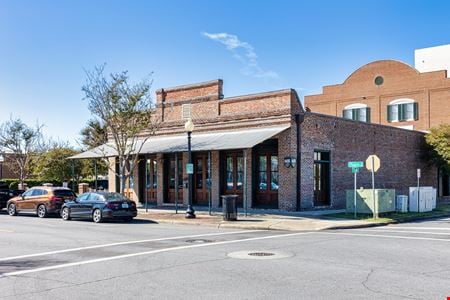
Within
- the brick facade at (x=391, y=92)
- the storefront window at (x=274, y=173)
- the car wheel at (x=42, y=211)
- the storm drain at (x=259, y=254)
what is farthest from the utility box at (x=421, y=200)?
the brick facade at (x=391, y=92)

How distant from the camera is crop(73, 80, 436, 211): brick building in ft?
77.4

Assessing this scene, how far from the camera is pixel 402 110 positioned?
4806cm

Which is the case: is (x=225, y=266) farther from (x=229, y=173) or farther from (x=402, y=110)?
(x=402, y=110)

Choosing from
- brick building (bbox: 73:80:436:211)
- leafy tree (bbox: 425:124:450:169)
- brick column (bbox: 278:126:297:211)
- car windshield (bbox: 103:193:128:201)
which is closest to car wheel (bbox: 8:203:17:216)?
brick building (bbox: 73:80:436:211)

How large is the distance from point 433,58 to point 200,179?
37015 millimetres

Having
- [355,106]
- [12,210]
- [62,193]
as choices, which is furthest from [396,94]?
[12,210]

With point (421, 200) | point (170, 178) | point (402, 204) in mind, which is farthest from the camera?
point (170, 178)

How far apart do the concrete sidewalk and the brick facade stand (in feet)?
90.0

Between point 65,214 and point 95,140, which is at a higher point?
point 95,140

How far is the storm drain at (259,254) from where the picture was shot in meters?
11.0

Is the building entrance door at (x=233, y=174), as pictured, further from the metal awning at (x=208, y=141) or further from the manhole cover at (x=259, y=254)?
the manhole cover at (x=259, y=254)

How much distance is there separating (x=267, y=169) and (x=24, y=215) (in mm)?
13207

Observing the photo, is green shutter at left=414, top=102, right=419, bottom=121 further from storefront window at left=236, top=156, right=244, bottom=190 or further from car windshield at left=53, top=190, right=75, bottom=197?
car windshield at left=53, top=190, right=75, bottom=197

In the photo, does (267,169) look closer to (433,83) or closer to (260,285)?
(260,285)
